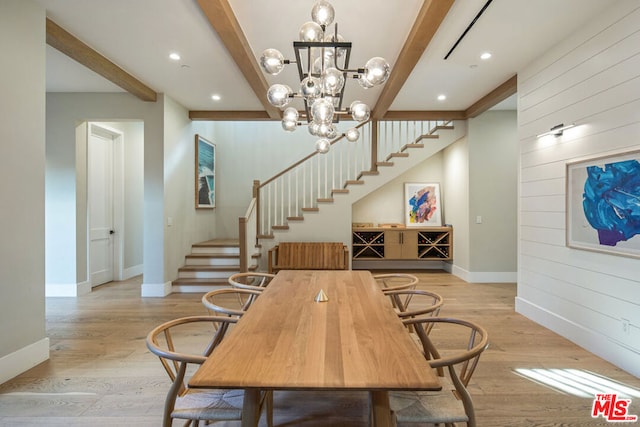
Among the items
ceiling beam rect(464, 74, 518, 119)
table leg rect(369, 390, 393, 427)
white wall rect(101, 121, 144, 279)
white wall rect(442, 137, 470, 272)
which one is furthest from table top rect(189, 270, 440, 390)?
white wall rect(101, 121, 144, 279)

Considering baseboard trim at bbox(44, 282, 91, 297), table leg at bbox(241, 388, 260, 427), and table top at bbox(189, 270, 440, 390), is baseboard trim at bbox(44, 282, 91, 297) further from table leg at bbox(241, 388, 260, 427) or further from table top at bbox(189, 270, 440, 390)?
table leg at bbox(241, 388, 260, 427)

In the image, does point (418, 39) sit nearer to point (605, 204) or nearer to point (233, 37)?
point (233, 37)

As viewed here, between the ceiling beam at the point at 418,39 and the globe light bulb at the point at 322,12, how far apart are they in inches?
43.6

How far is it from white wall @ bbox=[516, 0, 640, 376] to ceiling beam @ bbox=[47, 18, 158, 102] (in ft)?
16.1

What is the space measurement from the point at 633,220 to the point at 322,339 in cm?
273

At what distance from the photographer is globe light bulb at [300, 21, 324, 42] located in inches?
78.2

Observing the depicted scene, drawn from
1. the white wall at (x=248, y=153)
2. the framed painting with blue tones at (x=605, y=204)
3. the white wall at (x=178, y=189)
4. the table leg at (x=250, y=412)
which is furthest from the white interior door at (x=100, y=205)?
the framed painting with blue tones at (x=605, y=204)

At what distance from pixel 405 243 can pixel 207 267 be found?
3.75 metres

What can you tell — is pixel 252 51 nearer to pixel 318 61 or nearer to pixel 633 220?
pixel 318 61

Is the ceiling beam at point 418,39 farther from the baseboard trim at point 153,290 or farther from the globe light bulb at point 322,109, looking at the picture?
the baseboard trim at point 153,290

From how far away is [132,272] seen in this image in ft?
20.8

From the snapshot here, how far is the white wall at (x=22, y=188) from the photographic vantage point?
8.23ft

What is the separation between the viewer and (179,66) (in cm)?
396

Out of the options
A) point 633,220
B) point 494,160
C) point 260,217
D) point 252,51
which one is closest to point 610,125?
point 633,220
